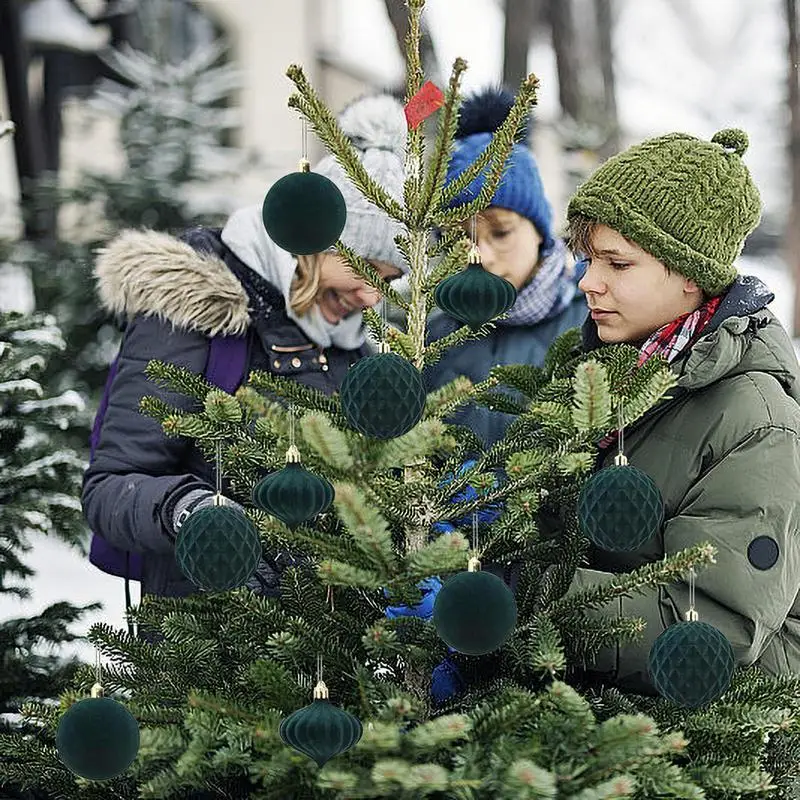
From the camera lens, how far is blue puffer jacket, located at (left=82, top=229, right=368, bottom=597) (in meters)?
2.44

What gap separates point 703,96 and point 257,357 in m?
15.9

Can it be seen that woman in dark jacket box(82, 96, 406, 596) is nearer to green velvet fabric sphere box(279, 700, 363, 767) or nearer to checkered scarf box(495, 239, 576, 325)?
checkered scarf box(495, 239, 576, 325)

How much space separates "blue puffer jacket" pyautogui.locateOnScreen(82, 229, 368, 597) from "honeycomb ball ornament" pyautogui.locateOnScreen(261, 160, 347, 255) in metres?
0.79

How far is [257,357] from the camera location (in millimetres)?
2713

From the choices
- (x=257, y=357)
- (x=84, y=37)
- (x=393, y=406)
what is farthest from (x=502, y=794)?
(x=84, y=37)

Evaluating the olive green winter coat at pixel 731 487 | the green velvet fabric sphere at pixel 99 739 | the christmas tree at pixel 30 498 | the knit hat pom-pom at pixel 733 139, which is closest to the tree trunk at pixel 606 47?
the christmas tree at pixel 30 498

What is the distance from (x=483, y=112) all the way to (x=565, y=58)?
352 inches

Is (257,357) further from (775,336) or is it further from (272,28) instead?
(272,28)

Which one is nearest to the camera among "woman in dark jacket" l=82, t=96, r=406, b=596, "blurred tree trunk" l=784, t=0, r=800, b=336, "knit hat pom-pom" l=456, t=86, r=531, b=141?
"woman in dark jacket" l=82, t=96, r=406, b=596

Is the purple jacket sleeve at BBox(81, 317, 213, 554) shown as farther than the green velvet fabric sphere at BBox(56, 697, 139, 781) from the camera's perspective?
Yes

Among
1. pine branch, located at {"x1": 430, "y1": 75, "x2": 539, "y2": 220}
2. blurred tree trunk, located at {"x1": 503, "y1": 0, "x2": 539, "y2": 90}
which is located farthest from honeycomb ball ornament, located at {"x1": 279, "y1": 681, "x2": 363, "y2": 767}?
blurred tree trunk, located at {"x1": 503, "y1": 0, "x2": 539, "y2": 90}

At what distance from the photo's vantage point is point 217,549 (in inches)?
64.2

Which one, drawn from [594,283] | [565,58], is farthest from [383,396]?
[565,58]

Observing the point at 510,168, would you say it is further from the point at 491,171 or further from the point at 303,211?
the point at 303,211
